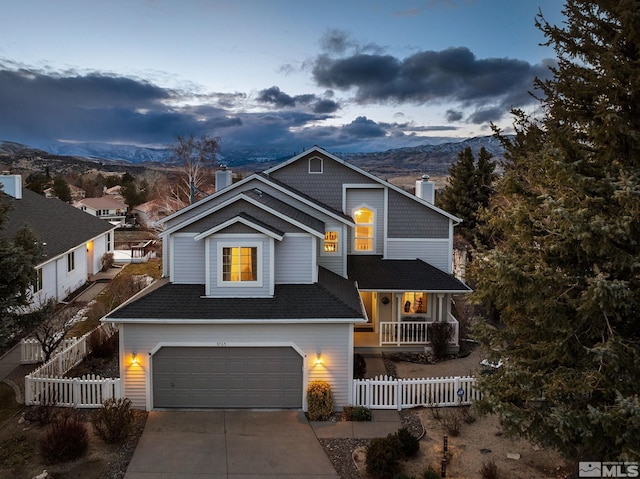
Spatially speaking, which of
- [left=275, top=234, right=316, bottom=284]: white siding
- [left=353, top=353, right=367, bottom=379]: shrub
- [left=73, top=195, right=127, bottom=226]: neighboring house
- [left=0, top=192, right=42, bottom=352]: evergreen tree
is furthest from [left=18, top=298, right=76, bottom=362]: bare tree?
[left=73, top=195, right=127, bottom=226]: neighboring house

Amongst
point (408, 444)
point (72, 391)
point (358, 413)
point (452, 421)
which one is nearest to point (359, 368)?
point (358, 413)

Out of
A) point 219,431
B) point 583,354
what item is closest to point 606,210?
point 583,354

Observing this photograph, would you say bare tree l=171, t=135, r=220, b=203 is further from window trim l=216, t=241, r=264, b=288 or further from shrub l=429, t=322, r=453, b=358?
shrub l=429, t=322, r=453, b=358

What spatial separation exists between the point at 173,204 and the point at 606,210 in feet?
105

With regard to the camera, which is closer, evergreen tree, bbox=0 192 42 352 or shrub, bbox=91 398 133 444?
evergreen tree, bbox=0 192 42 352

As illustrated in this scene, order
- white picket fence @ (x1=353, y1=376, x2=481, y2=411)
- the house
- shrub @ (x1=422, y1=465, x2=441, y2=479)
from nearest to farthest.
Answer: shrub @ (x1=422, y1=465, x2=441, y2=479) < the house < white picket fence @ (x1=353, y1=376, x2=481, y2=411)

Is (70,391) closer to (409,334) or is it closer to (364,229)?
(409,334)

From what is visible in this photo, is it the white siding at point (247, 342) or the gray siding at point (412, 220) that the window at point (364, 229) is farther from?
the white siding at point (247, 342)

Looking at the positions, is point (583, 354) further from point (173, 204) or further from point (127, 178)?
point (127, 178)

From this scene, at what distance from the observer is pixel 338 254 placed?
18.6 metres

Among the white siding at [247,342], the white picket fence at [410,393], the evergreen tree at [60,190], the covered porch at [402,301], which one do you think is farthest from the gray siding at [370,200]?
the evergreen tree at [60,190]

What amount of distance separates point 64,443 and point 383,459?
7.53 metres

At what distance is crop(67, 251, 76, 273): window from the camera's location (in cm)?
2595

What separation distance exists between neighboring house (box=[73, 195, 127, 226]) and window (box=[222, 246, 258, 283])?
59.2m
